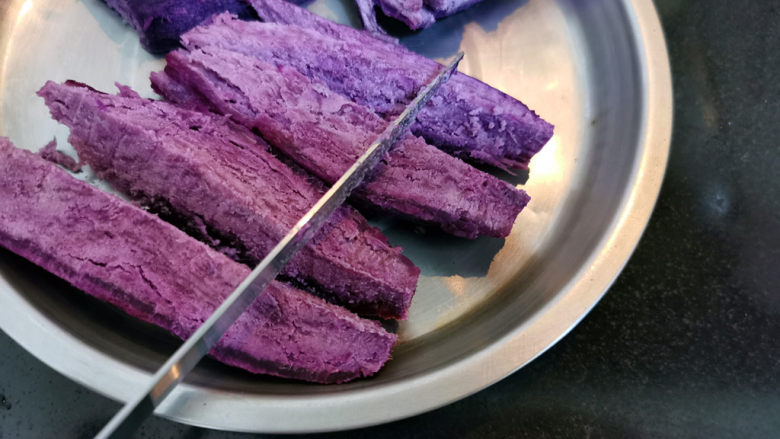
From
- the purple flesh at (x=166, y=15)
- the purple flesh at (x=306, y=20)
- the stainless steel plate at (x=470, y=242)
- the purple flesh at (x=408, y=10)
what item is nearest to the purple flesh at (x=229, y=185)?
the stainless steel plate at (x=470, y=242)

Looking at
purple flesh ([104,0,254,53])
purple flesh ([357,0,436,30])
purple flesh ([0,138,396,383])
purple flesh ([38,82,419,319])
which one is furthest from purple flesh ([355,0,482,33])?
purple flesh ([0,138,396,383])

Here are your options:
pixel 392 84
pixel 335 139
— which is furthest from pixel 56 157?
pixel 392 84

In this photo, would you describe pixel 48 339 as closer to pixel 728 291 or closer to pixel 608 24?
pixel 608 24

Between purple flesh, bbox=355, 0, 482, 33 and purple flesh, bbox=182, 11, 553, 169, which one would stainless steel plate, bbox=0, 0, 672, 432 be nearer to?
purple flesh, bbox=355, 0, 482, 33

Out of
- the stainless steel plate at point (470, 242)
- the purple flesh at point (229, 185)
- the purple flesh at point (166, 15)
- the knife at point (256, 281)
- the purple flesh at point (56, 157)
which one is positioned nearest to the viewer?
the knife at point (256, 281)

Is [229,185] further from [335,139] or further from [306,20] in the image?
[306,20]

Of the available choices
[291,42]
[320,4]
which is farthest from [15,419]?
[320,4]

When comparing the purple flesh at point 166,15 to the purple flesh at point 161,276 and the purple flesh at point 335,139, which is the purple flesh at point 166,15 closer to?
the purple flesh at point 335,139
